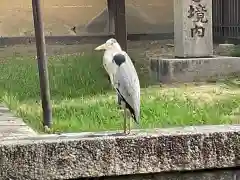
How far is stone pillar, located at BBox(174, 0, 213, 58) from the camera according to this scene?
799cm

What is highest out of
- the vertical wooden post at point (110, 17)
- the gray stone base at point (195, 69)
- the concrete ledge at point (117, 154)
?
the concrete ledge at point (117, 154)

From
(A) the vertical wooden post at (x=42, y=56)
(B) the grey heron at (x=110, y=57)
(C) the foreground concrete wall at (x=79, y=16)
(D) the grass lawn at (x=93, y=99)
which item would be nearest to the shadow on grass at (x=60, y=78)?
(D) the grass lawn at (x=93, y=99)

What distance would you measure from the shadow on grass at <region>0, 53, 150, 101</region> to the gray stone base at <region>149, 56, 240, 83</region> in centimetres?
33

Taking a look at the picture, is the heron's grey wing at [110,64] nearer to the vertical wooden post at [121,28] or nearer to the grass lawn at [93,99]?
the grass lawn at [93,99]

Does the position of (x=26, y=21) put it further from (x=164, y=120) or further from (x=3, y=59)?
(x=164, y=120)

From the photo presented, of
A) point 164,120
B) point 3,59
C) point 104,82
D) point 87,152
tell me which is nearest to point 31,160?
point 87,152

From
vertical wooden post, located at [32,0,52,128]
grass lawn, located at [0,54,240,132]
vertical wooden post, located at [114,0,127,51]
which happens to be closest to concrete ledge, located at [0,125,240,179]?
grass lawn, located at [0,54,240,132]

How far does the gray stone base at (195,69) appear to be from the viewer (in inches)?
307

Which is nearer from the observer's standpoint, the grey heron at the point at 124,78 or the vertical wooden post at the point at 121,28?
the grey heron at the point at 124,78

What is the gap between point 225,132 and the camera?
1980 millimetres

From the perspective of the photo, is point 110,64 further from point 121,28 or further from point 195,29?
point 195,29

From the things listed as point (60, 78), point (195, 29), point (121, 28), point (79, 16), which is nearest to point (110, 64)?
point (60, 78)

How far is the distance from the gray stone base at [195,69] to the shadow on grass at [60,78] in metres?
0.33

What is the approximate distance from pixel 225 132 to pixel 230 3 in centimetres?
1049
